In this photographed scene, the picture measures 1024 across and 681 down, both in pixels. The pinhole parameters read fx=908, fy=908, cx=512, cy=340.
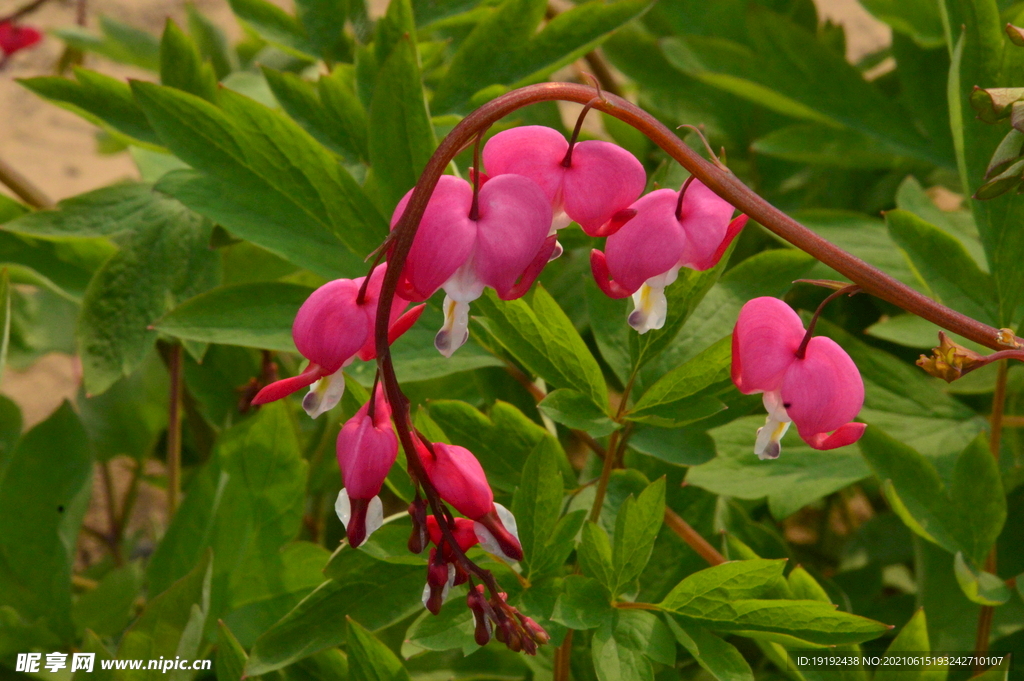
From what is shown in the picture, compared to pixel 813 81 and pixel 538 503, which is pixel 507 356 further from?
pixel 813 81

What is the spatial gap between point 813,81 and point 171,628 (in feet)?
3.85

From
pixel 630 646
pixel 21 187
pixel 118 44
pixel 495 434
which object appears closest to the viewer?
pixel 630 646

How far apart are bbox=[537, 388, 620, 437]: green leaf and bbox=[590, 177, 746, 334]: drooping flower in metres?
0.19

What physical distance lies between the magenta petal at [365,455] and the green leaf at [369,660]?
0.31 metres

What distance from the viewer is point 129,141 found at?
4.05ft

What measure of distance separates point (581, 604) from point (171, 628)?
1.37ft

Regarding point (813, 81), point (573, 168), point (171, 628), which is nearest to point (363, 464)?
point (573, 168)

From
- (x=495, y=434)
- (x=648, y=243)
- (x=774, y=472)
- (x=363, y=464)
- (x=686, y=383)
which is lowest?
(x=774, y=472)

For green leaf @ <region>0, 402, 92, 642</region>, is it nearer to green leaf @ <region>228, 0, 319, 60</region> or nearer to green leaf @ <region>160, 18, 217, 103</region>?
green leaf @ <region>160, 18, 217, 103</region>

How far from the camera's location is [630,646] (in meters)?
0.81

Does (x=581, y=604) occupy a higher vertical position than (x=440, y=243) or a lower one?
lower

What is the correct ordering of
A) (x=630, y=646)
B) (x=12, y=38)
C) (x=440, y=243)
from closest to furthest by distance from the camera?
(x=440, y=243), (x=630, y=646), (x=12, y=38)

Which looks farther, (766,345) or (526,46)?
(526,46)

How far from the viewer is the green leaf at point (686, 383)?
83 cm
